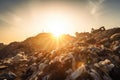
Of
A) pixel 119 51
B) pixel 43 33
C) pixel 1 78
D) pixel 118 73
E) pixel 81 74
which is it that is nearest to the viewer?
pixel 81 74

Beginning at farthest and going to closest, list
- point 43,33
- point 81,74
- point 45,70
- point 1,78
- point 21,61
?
point 43,33, point 21,61, point 1,78, point 45,70, point 81,74

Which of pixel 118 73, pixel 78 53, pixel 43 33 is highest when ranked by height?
pixel 43 33

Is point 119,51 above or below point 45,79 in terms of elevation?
above

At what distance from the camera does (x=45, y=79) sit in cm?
3547

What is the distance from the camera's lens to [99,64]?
36719mm

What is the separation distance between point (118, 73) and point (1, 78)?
1130 inches

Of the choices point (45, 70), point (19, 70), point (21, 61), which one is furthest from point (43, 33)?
point (45, 70)

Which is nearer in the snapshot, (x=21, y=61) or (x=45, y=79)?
(x=45, y=79)

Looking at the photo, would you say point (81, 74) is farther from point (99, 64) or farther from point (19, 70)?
point (19, 70)

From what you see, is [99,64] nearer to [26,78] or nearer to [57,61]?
[57,61]

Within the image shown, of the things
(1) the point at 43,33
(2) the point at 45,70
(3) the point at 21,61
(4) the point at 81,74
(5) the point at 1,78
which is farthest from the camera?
(1) the point at 43,33

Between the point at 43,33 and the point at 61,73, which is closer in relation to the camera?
the point at 61,73

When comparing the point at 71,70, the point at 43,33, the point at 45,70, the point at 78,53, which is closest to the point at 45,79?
the point at 45,70

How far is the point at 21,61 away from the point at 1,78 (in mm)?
20541
